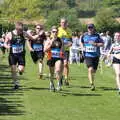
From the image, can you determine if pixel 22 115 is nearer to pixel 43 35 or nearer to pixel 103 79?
pixel 43 35

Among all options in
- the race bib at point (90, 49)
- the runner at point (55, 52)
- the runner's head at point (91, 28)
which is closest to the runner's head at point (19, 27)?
the runner at point (55, 52)

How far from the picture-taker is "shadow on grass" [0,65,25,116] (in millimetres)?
13805

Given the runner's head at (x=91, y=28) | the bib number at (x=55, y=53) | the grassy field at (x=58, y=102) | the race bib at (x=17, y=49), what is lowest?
the grassy field at (x=58, y=102)

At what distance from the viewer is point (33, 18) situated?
310 ft

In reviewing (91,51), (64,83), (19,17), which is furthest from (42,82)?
(19,17)

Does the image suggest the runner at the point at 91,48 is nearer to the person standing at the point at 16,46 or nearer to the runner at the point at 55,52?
the runner at the point at 55,52

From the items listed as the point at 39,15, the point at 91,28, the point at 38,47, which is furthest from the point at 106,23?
the point at 91,28

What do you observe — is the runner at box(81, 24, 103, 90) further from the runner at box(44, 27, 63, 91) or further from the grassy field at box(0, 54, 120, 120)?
the runner at box(44, 27, 63, 91)

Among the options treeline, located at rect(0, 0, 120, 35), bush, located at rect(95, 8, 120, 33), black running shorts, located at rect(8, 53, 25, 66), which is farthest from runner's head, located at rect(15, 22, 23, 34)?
bush, located at rect(95, 8, 120, 33)

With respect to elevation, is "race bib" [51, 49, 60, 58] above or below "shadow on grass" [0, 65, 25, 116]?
above

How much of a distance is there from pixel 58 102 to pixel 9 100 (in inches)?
49.5

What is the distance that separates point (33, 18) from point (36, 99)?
258 ft

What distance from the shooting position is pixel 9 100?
15.6 metres

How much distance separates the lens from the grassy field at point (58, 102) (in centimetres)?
1349
